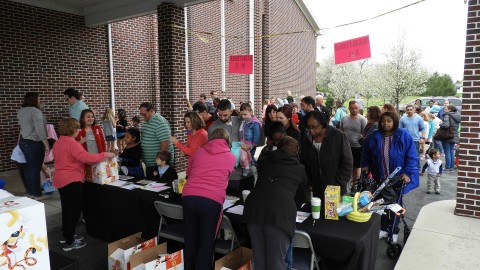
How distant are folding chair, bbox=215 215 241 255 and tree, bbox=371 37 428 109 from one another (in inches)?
797

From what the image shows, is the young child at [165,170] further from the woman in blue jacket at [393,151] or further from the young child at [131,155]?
the woman in blue jacket at [393,151]

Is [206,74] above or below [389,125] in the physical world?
above

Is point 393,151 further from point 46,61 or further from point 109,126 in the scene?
point 46,61

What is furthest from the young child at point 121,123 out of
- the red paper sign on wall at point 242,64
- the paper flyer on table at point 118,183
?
the paper flyer on table at point 118,183

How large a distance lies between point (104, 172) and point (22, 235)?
9.49ft

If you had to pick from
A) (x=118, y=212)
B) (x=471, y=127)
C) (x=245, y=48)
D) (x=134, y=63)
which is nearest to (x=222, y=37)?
(x=245, y=48)

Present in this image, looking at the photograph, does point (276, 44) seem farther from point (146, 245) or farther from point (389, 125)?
point (146, 245)

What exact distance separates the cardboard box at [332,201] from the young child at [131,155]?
2.85 m

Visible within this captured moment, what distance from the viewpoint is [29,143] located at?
5879 mm

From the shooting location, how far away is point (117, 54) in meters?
→ 9.62

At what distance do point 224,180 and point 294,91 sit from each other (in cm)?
1702

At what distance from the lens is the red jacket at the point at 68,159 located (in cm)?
399

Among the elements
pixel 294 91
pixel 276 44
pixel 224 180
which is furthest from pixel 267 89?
pixel 224 180

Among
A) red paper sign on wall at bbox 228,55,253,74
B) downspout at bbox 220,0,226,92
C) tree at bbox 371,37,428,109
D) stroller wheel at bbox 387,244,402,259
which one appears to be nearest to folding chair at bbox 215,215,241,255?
stroller wheel at bbox 387,244,402,259
